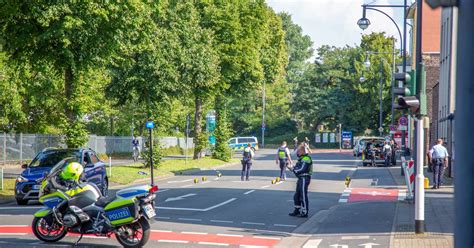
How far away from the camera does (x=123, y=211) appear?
13016 millimetres

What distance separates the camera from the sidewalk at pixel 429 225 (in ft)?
44.2

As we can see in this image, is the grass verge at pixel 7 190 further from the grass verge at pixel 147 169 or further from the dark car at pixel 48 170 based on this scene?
the grass verge at pixel 147 169

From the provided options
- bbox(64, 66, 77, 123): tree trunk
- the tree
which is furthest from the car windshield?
bbox(64, 66, 77, 123): tree trunk

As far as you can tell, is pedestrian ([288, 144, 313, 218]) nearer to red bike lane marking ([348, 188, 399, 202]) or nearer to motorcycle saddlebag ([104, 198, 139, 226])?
red bike lane marking ([348, 188, 399, 202])

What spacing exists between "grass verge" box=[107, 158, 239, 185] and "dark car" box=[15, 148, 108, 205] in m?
9.57

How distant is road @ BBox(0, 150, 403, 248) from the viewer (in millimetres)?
14523

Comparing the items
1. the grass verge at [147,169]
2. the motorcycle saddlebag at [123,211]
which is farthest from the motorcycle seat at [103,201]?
the grass verge at [147,169]

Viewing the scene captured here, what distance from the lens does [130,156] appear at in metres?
64.4

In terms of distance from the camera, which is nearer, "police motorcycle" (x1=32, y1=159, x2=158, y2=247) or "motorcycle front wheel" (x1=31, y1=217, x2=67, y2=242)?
"police motorcycle" (x1=32, y1=159, x2=158, y2=247)

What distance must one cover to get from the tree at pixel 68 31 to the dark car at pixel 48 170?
17.1 feet

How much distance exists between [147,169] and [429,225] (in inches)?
1067

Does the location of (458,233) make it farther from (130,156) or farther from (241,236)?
(130,156)

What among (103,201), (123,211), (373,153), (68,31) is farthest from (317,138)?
(123,211)

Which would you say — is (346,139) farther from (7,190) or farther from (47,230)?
(47,230)
